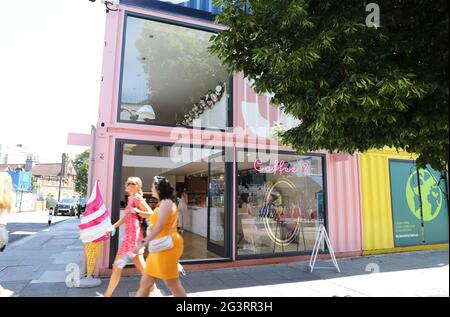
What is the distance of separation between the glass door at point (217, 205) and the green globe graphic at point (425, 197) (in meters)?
5.67

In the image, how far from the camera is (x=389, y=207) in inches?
373

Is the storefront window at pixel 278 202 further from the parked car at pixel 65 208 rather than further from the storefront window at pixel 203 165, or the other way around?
the parked car at pixel 65 208

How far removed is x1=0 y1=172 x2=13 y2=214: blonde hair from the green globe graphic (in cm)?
976

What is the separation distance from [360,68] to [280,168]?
4.88 metres

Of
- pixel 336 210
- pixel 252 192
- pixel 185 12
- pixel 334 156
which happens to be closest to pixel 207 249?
pixel 252 192

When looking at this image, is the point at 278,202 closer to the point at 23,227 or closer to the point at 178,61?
the point at 178,61

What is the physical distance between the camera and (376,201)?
934 centimetres

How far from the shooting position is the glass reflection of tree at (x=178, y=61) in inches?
321

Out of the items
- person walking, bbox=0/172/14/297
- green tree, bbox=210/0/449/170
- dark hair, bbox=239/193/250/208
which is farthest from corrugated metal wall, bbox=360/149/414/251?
person walking, bbox=0/172/14/297

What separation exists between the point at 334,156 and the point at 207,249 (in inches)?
164

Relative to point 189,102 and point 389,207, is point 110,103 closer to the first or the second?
point 189,102

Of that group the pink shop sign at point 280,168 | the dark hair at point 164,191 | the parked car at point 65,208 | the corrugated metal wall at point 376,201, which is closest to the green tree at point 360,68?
the dark hair at point 164,191

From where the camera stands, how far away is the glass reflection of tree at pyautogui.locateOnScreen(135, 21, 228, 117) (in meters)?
8.16

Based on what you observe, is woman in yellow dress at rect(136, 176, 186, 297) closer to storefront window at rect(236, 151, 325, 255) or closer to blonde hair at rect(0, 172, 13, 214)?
blonde hair at rect(0, 172, 13, 214)
